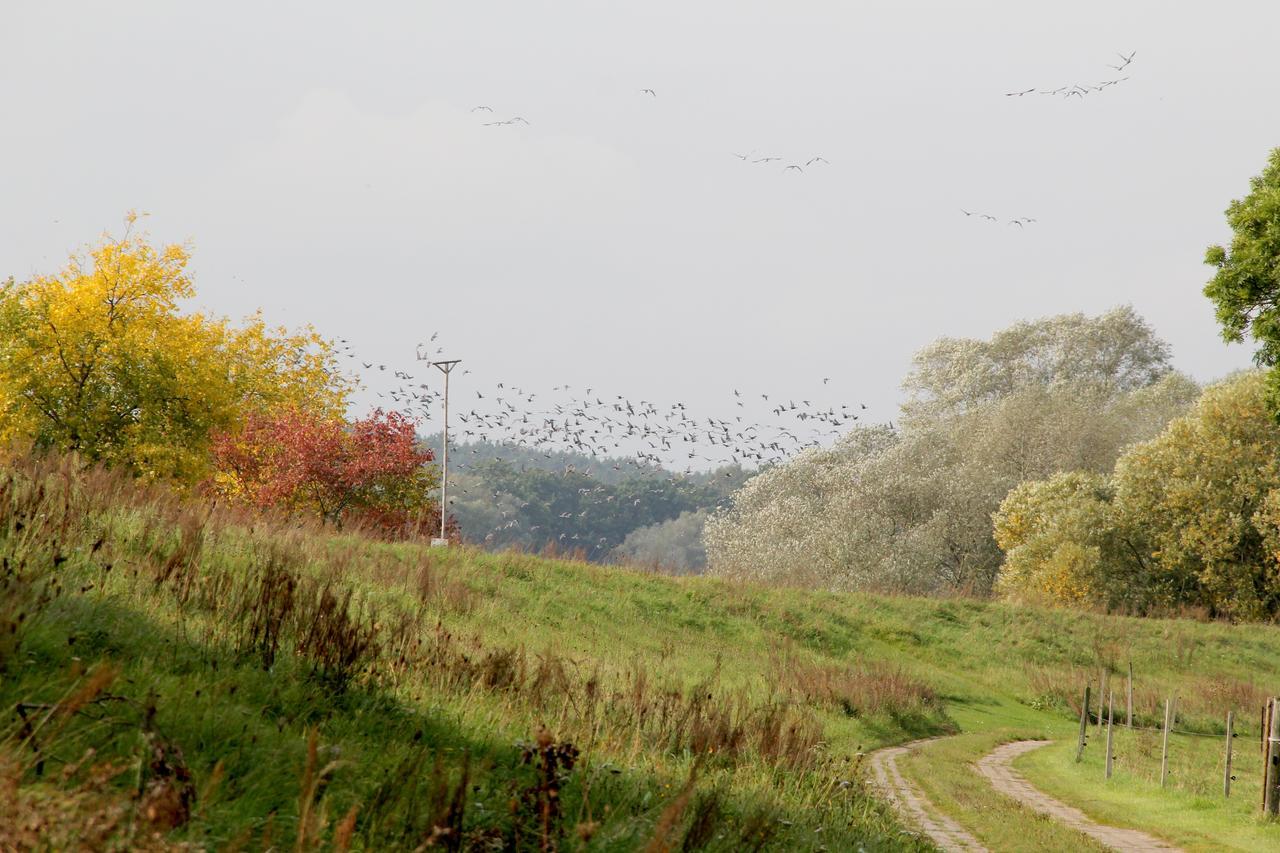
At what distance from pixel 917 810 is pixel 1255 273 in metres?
17.6

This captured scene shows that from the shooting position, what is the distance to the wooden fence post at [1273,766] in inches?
650

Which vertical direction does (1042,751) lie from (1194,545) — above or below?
below

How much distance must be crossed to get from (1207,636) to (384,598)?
101 feet

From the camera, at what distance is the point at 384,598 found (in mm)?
20078

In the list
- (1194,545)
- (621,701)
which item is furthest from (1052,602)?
(621,701)

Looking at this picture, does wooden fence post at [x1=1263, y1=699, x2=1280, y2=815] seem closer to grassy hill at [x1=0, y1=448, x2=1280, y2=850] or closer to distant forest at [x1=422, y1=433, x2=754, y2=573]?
grassy hill at [x1=0, y1=448, x2=1280, y2=850]

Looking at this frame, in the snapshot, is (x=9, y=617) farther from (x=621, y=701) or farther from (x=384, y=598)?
(x=384, y=598)

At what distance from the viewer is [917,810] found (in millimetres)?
14703

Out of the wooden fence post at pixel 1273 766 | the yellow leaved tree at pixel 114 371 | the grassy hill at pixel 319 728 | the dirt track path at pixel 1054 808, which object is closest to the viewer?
the grassy hill at pixel 319 728

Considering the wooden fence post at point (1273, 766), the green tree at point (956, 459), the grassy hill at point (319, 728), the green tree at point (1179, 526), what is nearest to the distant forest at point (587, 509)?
the green tree at point (956, 459)

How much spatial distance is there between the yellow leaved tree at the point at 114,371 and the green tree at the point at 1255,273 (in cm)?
3019

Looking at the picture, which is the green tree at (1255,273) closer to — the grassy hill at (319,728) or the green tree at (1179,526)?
the grassy hill at (319,728)

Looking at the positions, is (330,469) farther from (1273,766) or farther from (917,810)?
(1273,766)

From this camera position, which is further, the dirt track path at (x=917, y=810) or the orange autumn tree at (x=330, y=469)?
the orange autumn tree at (x=330, y=469)
